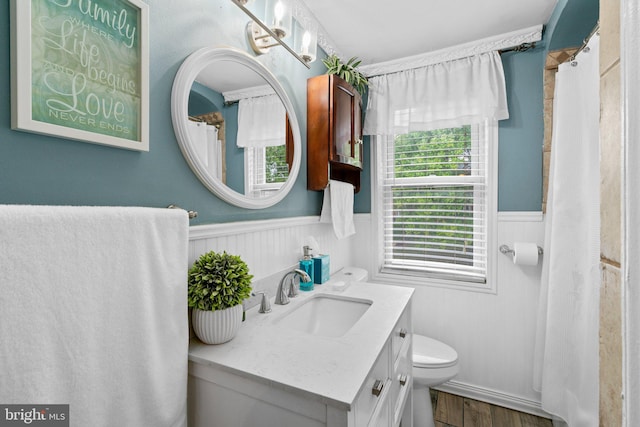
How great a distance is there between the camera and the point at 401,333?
1281 millimetres

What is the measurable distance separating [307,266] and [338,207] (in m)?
0.48

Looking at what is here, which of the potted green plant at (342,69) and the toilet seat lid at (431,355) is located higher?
the potted green plant at (342,69)

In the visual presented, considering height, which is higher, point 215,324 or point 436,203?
point 436,203

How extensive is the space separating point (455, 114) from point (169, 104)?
→ 179 centimetres

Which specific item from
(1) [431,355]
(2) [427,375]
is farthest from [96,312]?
(1) [431,355]

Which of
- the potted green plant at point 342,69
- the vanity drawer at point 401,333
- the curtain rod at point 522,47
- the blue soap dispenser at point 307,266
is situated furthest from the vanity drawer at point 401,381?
the curtain rod at point 522,47

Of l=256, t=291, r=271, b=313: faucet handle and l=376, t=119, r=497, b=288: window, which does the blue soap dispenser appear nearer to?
l=256, t=291, r=271, b=313: faucet handle

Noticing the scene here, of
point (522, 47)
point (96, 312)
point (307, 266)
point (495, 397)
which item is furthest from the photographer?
point (495, 397)

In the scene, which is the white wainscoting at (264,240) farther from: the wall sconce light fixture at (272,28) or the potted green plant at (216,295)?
the wall sconce light fixture at (272,28)

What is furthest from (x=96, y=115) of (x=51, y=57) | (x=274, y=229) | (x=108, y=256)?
(x=274, y=229)

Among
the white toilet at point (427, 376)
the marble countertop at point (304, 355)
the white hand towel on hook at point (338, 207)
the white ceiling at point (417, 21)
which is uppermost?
the white ceiling at point (417, 21)

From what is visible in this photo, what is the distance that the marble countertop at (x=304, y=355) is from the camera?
0.72 m

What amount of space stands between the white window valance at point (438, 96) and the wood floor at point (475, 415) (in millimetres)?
1885

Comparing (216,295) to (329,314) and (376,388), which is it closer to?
(376,388)
